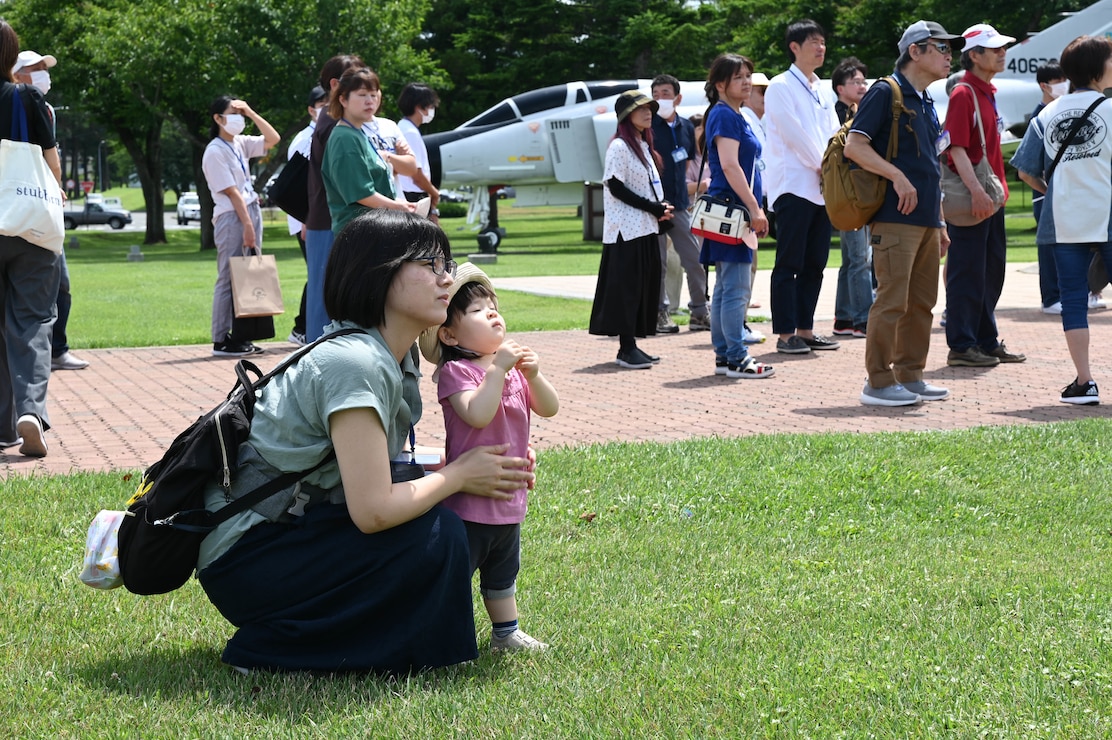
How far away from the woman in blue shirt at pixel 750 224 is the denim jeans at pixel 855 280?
2.02 meters

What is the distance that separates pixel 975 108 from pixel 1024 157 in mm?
521

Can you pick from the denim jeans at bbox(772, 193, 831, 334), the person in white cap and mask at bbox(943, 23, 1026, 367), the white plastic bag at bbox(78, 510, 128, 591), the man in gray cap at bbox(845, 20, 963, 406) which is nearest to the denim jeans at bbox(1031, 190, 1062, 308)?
the person in white cap and mask at bbox(943, 23, 1026, 367)

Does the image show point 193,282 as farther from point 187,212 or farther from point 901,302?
point 187,212

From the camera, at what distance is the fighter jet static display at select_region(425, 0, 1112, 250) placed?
29.5 m

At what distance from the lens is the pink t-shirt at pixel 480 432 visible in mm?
3420

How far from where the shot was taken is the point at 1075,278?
7605 millimetres

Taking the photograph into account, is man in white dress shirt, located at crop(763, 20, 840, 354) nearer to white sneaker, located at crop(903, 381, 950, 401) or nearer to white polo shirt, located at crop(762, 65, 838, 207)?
white polo shirt, located at crop(762, 65, 838, 207)

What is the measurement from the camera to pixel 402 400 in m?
3.35

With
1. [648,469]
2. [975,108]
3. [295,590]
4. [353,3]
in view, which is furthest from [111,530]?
[353,3]

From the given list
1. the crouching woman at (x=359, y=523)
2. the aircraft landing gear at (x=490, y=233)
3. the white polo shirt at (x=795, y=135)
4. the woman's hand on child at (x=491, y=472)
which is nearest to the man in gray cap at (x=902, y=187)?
the white polo shirt at (x=795, y=135)

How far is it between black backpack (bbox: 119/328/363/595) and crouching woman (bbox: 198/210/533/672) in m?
0.04

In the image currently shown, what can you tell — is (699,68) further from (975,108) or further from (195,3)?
(975,108)

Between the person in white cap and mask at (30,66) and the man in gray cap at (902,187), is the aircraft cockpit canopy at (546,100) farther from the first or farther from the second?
the person in white cap and mask at (30,66)

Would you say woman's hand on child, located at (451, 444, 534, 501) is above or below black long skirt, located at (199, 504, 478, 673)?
above
